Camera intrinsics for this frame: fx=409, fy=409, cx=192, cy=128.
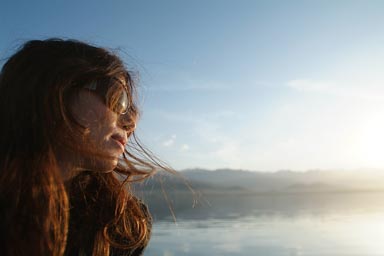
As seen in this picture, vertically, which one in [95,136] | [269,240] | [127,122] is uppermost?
[127,122]

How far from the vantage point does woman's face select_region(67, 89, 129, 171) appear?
2.16 metres

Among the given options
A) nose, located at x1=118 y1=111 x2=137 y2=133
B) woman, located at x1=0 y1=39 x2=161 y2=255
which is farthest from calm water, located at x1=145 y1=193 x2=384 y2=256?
woman, located at x1=0 y1=39 x2=161 y2=255

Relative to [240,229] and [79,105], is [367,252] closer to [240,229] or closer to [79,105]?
[240,229]

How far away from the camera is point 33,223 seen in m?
2.04

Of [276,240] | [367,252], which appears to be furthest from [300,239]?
[367,252]

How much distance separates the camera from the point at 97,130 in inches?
84.9

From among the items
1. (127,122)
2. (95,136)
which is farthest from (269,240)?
(95,136)

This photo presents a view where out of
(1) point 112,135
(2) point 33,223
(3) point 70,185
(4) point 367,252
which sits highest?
(1) point 112,135

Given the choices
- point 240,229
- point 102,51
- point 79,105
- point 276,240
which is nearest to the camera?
point 79,105

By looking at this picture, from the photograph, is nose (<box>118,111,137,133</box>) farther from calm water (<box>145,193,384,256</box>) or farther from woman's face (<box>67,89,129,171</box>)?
calm water (<box>145,193,384,256</box>)

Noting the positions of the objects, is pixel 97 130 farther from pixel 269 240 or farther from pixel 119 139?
pixel 269 240

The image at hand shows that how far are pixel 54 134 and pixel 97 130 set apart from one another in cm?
22

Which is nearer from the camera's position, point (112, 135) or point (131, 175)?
point (112, 135)

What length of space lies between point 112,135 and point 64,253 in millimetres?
717
